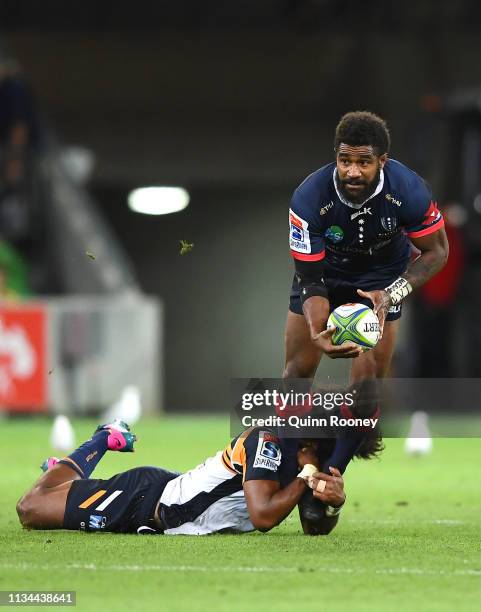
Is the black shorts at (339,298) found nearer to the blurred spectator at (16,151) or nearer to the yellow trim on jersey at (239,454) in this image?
the yellow trim on jersey at (239,454)

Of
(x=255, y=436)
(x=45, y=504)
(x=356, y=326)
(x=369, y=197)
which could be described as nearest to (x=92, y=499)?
(x=45, y=504)

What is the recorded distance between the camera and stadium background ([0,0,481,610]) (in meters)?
21.7

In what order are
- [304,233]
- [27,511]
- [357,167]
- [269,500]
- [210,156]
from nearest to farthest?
[269,500], [357,167], [27,511], [304,233], [210,156]

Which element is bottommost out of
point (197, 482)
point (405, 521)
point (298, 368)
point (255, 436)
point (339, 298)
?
point (405, 521)

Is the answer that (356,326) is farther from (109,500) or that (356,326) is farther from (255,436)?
(109,500)

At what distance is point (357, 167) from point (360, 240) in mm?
725

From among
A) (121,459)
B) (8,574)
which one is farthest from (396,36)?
(8,574)

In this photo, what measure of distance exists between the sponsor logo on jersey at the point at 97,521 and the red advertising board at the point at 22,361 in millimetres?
11307

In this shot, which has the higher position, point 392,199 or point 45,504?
point 392,199

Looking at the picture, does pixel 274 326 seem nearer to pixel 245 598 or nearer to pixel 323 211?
pixel 323 211

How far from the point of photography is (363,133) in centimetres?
848

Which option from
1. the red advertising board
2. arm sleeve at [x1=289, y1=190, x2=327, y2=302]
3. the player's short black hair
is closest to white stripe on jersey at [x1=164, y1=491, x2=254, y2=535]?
arm sleeve at [x1=289, y1=190, x2=327, y2=302]

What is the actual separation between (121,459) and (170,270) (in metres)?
17.0

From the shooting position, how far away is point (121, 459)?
1387 cm
